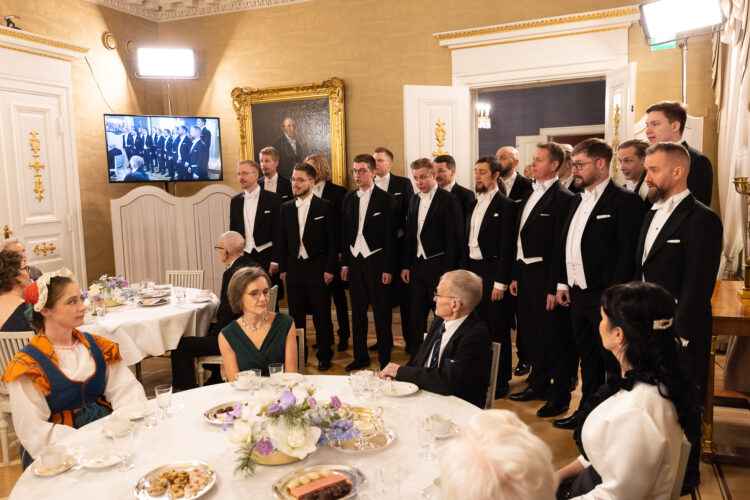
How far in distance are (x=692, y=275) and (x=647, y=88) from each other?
11.5ft

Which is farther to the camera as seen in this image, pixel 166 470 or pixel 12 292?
pixel 12 292

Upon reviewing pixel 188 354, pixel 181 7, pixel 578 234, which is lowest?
pixel 188 354

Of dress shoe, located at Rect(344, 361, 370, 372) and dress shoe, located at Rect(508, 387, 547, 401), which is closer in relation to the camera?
dress shoe, located at Rect(508, 387, 547, 401)

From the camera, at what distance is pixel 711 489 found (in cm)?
315

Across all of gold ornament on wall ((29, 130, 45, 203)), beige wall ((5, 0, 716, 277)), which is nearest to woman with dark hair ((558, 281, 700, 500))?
beige wall ((5, 0, 716, 277))

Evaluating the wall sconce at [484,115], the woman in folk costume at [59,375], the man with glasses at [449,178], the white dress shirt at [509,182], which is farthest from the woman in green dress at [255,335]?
the wall sconce at [484,115]

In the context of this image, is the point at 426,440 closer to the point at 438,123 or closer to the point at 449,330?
the point at 449,330

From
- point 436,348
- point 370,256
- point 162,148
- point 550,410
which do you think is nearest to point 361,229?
point 370,256

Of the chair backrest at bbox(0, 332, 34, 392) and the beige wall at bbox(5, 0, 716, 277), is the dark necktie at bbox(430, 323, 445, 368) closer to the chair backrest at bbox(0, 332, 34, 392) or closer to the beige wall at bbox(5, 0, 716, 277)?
the chair backrest at bbox(0, 332, 34, 392)

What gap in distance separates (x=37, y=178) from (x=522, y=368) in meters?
5.17

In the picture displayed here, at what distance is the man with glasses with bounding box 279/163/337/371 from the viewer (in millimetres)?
5379

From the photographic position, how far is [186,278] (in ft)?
19.4

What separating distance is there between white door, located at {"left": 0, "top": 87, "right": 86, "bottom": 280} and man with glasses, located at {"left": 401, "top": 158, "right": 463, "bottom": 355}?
3.97m

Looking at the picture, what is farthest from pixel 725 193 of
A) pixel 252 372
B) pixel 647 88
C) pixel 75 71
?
pixel 75 71
